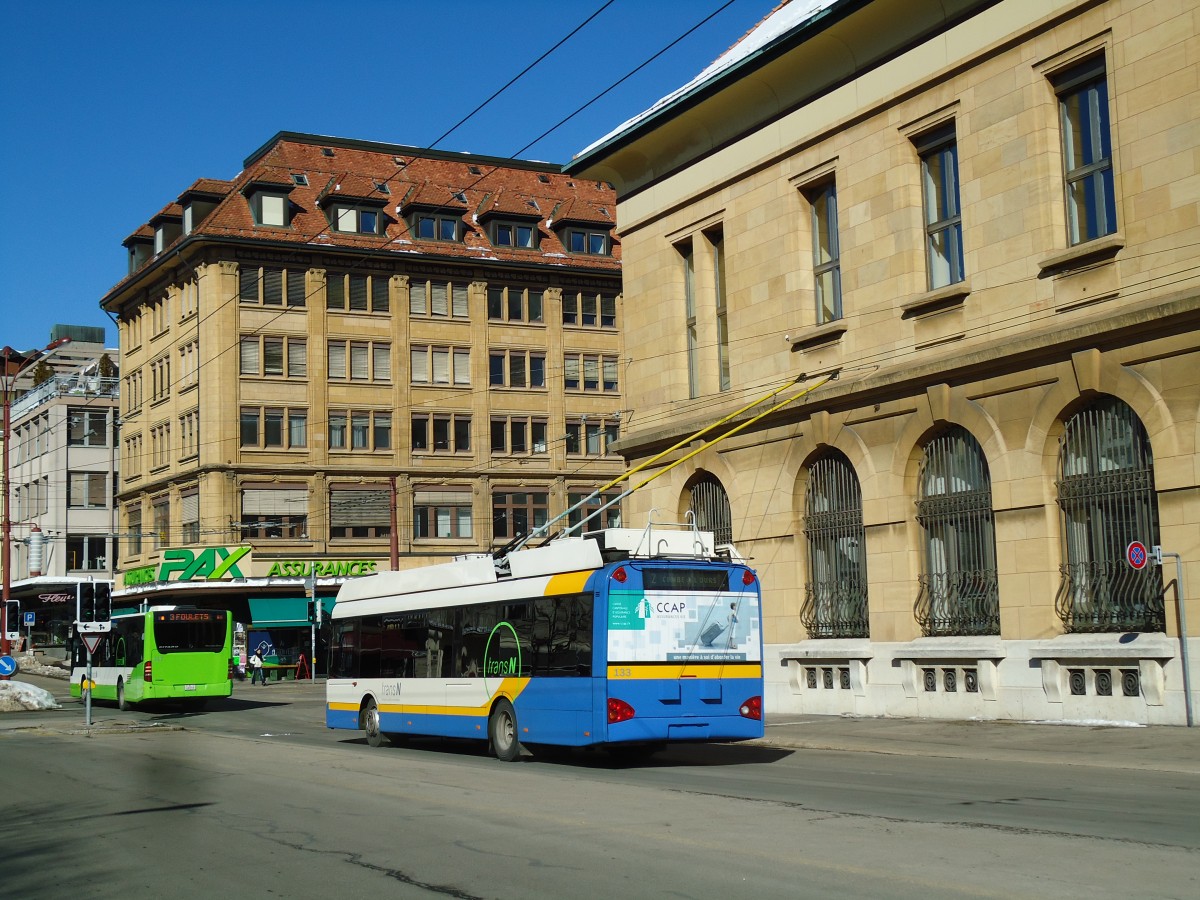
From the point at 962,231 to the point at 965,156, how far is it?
53.1 inches

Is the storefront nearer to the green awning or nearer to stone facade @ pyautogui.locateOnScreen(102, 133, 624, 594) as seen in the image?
the green awning

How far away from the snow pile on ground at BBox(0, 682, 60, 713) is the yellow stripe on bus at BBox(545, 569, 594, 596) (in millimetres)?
26169

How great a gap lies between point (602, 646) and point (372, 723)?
8174 millimetres

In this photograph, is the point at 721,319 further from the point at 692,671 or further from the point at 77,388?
the point at 77,388

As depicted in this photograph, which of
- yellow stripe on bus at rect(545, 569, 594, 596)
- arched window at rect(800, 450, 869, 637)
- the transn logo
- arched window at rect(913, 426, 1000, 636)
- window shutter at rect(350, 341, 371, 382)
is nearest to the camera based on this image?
yellow stripe on bus at rect(545, 569, 594, 596)

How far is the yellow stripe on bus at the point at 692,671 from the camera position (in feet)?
59.0

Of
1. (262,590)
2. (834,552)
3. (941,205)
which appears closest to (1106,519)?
(834,552)

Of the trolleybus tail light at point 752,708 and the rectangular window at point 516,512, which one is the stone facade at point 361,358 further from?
the trolleybus tail light at point 752,708

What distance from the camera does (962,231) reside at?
2553 centimetres

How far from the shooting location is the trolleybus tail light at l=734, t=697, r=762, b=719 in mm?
19016

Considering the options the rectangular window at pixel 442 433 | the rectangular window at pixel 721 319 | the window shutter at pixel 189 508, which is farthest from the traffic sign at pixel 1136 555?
the window shutter at pixel 189 508

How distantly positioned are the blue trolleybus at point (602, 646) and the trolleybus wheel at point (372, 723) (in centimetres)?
268

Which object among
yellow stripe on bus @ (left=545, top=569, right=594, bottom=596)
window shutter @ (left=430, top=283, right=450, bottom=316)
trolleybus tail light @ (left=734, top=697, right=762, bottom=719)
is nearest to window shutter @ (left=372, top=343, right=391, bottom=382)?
window shutter @ (left=430, top=283, right=450, bottom=316)

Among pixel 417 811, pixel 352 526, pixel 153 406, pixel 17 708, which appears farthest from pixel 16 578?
pixel 417 811
